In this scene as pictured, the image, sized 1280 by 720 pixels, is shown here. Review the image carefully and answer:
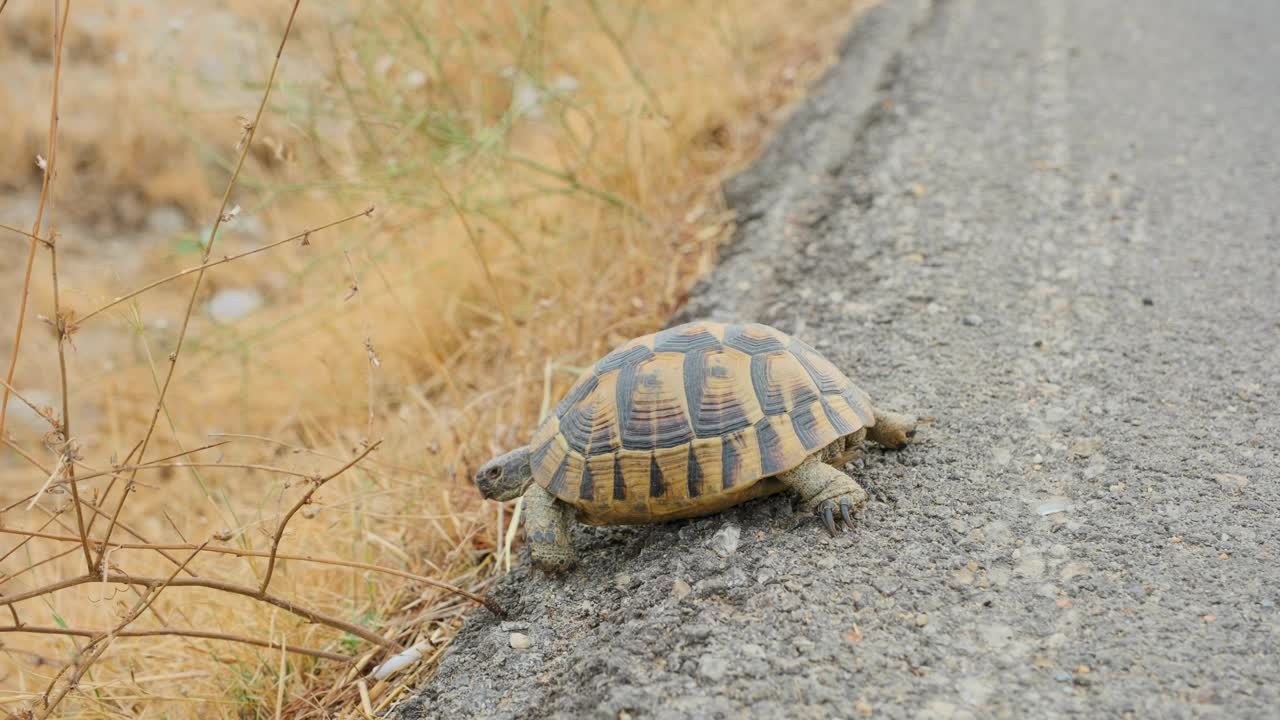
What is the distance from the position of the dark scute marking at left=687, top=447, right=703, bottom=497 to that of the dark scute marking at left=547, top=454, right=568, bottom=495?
37 cm

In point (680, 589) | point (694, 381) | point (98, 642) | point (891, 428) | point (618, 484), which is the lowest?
point (891, 428)

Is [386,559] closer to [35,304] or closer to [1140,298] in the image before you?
[1140,298]

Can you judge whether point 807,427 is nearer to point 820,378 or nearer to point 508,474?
point 820,378

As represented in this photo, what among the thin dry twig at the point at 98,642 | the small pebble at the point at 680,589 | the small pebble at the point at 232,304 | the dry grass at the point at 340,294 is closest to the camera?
the thin dry twig at the point at 98,642

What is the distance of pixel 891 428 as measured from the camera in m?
2.72

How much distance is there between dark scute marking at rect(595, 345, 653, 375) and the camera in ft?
8.75

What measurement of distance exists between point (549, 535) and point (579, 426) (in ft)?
0.99

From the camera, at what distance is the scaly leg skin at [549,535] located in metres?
2.63

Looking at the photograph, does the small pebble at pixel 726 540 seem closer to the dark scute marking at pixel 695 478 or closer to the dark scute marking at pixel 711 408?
the dark scute marking at pixel 695 478

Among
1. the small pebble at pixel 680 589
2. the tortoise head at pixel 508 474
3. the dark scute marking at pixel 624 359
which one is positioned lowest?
the small pebble at pixel 680 589

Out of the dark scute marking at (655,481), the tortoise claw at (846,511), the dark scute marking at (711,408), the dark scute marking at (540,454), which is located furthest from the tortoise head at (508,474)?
the tortoise claw at (846,511)

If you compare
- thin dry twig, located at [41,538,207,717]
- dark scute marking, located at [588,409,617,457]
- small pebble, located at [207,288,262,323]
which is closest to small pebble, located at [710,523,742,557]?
dark scute marking, located at [588,409,617,457]

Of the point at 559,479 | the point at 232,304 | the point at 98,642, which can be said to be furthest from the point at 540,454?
the point at 232,304

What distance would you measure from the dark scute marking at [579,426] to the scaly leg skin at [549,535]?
0.57 feet
